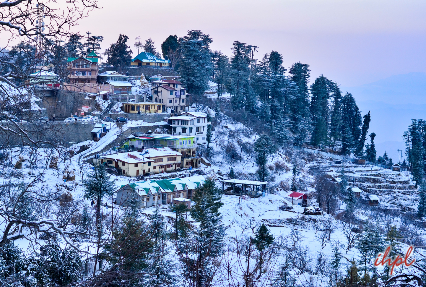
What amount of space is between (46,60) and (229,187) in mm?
28393

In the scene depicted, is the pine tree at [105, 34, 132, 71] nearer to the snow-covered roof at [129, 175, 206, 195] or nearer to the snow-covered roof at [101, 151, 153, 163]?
the snow-covered roof at [101, 151, 153, 163]

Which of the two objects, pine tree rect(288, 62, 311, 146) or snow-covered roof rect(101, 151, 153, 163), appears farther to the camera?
pine tree rect(288, 62, 311, 146)

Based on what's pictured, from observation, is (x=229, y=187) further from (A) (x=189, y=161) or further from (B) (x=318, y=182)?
(B) (x=318, y=182)

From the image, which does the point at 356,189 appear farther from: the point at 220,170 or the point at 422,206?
the point at 220,170

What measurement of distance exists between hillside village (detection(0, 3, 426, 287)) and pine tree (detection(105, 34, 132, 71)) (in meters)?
0.25

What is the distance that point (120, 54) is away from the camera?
51.5 metres

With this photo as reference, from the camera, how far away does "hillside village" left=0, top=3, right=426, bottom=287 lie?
14562 millimetres

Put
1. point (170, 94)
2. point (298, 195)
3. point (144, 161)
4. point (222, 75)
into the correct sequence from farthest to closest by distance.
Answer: point (222, 75) → point (170, 94) → point (298, 195) → point (144, 161)

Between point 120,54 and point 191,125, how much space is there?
2004 centimetres

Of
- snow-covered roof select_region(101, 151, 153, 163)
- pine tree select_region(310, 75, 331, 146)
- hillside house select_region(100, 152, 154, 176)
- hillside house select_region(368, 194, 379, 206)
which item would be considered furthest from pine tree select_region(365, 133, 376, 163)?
snow-covered roof select_region(101, 151, 153, 163)

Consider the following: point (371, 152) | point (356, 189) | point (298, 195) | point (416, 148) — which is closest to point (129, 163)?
point (298, 195)

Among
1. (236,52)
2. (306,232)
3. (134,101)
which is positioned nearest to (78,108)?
(134,101)

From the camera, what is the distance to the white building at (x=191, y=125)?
36469 mm

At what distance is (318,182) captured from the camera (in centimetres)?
3791
